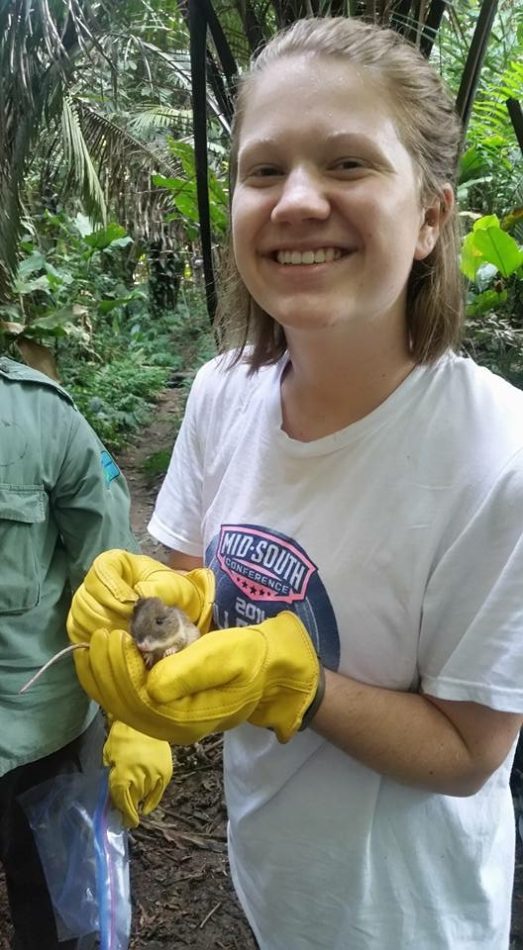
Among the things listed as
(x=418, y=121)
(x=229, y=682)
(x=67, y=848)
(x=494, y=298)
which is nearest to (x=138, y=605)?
(x=229, y=682)

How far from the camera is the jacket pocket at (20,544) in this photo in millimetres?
1463

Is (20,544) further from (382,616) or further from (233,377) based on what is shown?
(382,616)

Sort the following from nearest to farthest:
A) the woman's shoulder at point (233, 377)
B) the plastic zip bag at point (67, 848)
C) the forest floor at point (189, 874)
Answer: the woman's shoulder at point (233, 377)
the plastic zip bag at point (67, 848)
the forest floor at point (189, 874)

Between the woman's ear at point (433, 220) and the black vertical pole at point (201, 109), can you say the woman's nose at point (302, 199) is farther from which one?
the black vertical pole at point (201, 109)

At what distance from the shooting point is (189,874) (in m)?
2.25

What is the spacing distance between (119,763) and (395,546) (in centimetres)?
89

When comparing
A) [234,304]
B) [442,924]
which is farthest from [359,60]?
[442,924]

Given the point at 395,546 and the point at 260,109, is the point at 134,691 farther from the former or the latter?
the point at 260,109

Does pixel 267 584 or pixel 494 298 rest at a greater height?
pixel 267 584

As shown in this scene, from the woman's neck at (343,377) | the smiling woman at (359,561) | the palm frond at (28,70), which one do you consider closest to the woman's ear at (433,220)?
the smiling woman at (359,561)

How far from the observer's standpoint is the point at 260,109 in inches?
33.9

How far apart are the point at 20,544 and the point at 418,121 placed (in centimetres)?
114

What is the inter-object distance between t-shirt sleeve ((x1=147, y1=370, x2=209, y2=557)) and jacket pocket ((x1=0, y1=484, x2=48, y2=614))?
38 centimetres

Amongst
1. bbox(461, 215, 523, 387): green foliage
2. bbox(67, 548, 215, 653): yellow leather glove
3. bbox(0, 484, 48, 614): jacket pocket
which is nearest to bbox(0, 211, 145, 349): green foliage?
bbox(461, 215, 523, 387): green foliage
